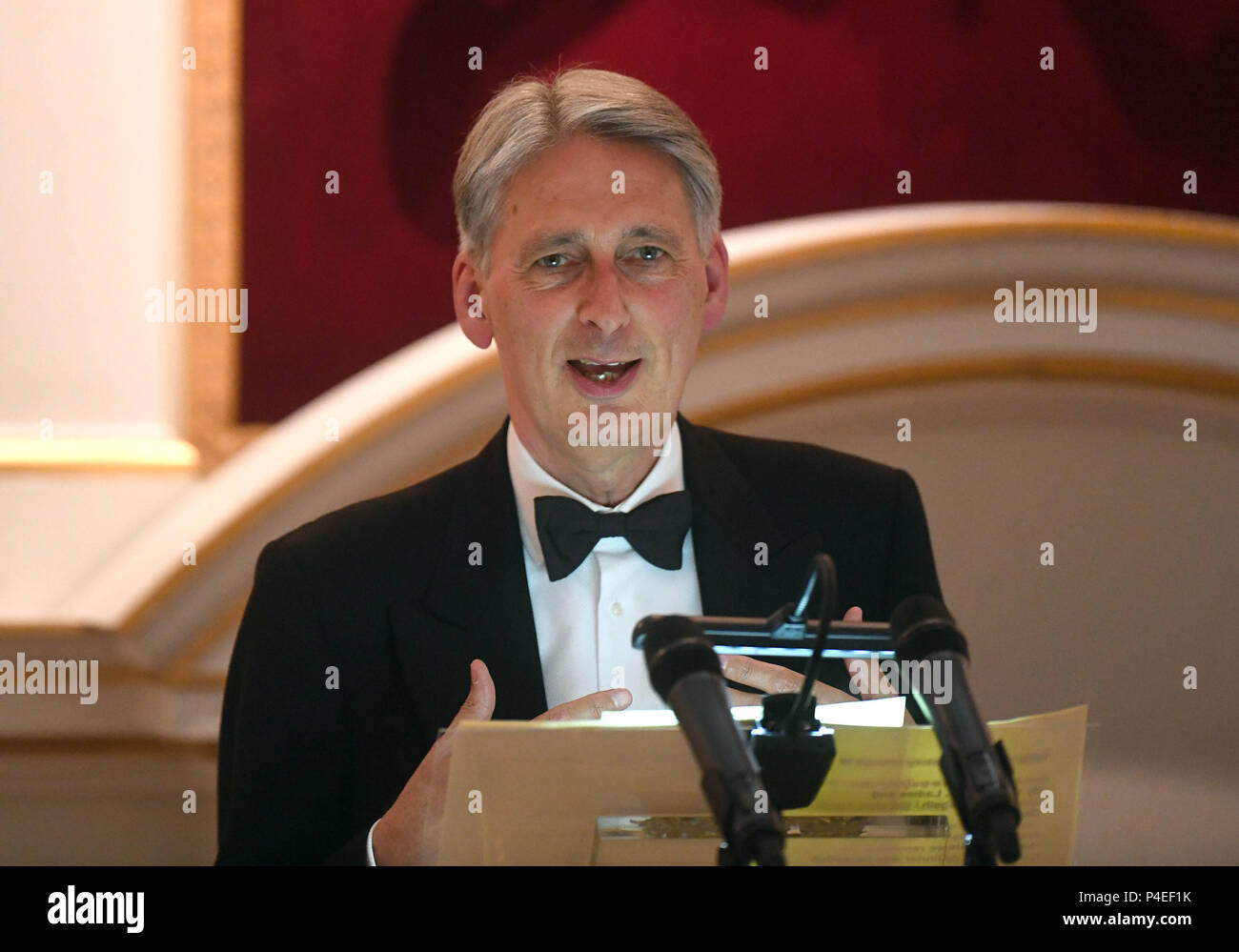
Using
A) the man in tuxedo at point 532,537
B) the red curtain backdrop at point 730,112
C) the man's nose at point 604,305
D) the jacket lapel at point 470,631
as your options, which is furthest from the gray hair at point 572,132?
the red curtain backdrop at point 730,112

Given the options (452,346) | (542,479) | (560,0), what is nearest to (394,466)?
(452,346)

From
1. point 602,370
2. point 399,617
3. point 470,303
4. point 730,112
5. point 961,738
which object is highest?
point 730,112

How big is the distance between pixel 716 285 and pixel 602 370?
0.84ft

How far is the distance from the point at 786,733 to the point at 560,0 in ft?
5.34

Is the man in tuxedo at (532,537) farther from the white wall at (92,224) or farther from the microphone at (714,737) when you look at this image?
the microphone at (714,737)

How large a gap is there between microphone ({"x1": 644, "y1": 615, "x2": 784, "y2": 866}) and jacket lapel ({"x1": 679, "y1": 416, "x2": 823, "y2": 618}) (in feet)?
2.78

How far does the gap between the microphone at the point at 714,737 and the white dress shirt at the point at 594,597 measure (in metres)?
0.84

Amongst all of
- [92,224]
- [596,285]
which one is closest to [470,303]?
[596,285]

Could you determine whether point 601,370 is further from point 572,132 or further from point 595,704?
point 595,704

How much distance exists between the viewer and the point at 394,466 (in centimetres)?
223

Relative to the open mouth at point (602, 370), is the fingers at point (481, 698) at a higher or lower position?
lower

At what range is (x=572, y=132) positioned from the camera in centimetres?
170

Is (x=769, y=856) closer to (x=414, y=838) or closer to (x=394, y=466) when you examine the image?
(x=414, y=838)

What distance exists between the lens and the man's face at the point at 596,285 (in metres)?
1.67
